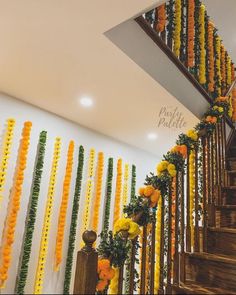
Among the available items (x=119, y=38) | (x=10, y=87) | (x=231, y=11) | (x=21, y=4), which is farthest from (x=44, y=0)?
(x=231, y=11)

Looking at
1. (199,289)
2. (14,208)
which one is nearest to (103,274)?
(199,289)

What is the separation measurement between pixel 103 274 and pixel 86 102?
2.09 metres

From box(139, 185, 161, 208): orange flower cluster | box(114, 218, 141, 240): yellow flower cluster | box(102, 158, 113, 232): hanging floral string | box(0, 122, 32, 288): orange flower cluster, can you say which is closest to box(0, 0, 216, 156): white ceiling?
box(0, 122, 32, 288): orange flower cluster

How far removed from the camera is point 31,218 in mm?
3006

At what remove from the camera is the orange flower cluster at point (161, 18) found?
2.59 meters

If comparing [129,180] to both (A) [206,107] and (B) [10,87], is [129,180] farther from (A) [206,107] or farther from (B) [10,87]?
(B) [10,87]

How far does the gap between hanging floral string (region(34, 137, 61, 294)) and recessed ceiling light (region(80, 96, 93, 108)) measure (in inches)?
23.9

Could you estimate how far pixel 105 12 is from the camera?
5.91ft

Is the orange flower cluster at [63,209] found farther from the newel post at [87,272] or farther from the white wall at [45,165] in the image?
the newel post at [87,272]

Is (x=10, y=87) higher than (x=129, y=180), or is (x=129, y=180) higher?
(x=10, y=87)

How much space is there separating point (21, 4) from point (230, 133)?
314 cm

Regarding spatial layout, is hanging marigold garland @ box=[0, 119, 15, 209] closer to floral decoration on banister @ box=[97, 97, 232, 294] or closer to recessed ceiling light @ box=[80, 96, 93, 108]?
recessed ceiling light @ box=[80, 96, 93, 108]

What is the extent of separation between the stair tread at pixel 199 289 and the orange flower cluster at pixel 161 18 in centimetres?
214

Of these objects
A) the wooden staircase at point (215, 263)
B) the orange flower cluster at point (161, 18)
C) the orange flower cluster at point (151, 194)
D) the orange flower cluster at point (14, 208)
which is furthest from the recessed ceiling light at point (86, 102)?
the wooden staircase at point (215, 263)
